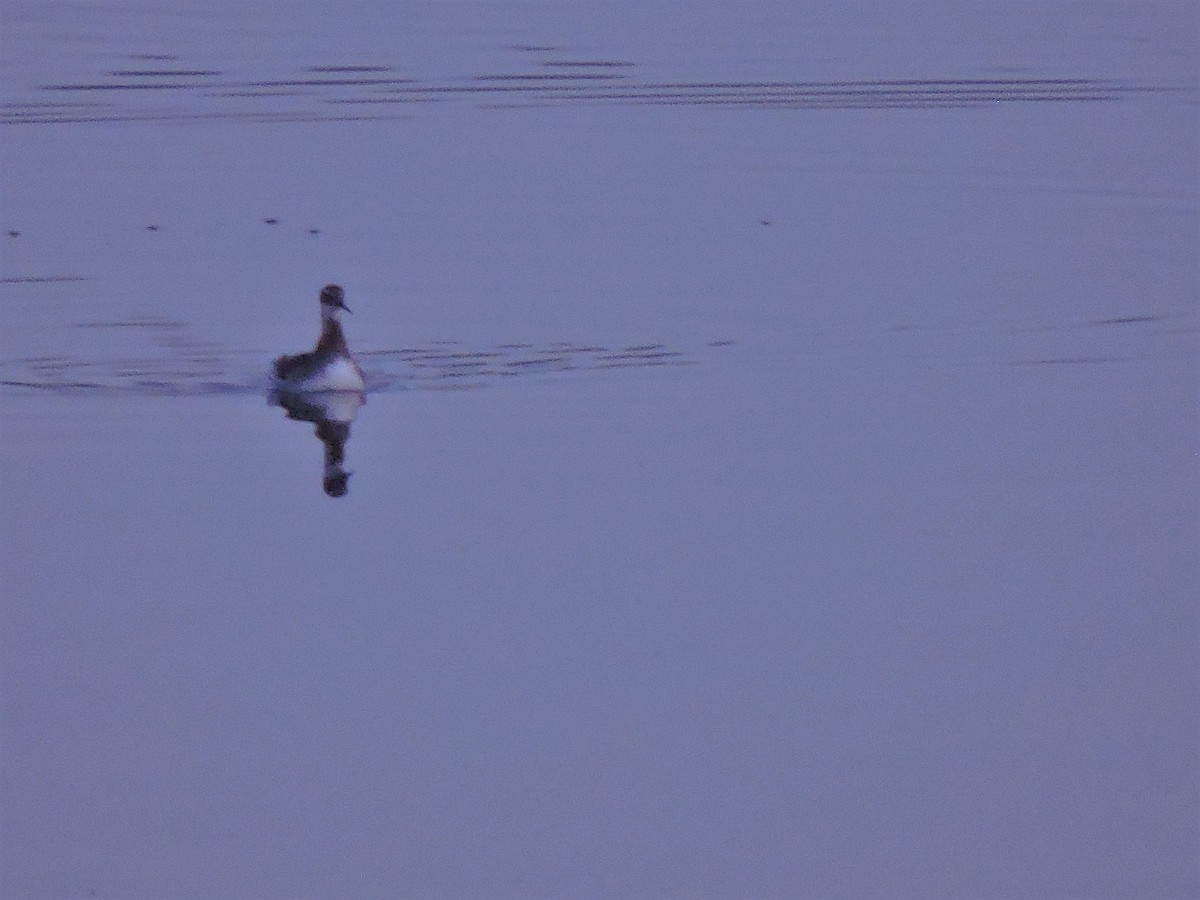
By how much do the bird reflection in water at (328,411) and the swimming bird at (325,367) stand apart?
0.12 feet

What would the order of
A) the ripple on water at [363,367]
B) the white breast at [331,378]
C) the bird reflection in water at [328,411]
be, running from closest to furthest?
the bird reflection in water at [328,411] < the white breast at [331,378] < the ripple on water at [363,367]

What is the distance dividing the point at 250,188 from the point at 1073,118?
6134mm

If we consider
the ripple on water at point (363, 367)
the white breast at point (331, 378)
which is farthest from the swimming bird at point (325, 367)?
the ripple on water at point (363, 367)

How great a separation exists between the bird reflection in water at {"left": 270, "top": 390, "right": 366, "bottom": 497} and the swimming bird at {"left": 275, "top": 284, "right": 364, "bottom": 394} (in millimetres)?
38

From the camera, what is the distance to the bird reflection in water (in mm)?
12594

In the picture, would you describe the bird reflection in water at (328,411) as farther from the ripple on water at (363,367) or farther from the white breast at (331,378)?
the ripple on water at (363,367)

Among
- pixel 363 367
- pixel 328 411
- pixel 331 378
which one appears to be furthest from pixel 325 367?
pixel 363 367

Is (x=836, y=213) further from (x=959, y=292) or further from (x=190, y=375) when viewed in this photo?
(x=190, y=375)

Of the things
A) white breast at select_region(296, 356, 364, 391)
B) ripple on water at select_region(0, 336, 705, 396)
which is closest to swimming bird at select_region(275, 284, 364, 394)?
white breast at select_region(296, 356, 364, 391)

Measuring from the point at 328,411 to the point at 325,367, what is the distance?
269 mm

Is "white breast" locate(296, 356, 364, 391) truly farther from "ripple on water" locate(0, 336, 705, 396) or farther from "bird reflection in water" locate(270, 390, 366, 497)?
"ripple on water" locate(0, 336, 705, 396)

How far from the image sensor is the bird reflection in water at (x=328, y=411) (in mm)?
12594

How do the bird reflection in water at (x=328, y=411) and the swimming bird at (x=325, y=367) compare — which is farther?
the swimming bird at (x=325, y=367)

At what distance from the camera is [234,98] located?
21.8 meters
